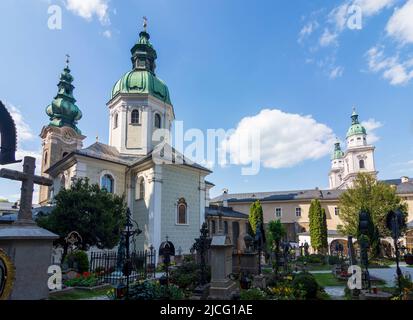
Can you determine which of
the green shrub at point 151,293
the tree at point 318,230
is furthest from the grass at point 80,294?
the tree at point 318,230

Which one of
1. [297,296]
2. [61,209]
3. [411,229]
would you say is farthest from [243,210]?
[297,296]

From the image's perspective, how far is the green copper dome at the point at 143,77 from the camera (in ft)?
92.4

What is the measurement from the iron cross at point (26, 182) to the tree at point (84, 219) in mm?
9322

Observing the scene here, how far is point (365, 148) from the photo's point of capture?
5894cm

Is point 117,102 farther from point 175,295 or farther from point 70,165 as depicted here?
point 175,295

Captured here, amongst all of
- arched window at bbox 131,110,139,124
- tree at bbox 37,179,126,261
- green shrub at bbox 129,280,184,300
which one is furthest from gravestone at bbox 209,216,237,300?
arched window at bbox 131,110,139,124

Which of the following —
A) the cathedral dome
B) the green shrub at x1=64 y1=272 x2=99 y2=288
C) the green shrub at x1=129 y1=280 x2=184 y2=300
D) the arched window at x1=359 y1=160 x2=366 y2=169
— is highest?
the cathedral dome

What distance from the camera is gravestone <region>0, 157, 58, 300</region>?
659 centimetres

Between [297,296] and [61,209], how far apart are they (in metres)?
13.8

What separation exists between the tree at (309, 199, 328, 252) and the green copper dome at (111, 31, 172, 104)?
22.4m

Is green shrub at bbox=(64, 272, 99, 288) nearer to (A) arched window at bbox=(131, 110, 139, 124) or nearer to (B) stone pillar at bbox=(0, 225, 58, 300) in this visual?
(B) stone pillar at bbox=(0, 225, 58, 300)

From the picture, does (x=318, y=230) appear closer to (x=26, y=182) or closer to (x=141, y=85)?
(x=141, y=85)

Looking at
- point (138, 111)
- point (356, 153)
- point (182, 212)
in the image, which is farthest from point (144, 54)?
point (356, 153)

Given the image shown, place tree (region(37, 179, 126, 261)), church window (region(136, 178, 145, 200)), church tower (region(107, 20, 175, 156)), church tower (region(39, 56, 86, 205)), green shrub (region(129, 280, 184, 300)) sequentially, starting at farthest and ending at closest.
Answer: church tower (region(39, 56, 86, 205)), church tower (region(107, 20, 175, 156)), church window (region(136, 178, 145, 200)), tree (region(37, 179, 126, 261)), green shrub (region(129, 280, 184, 300))
